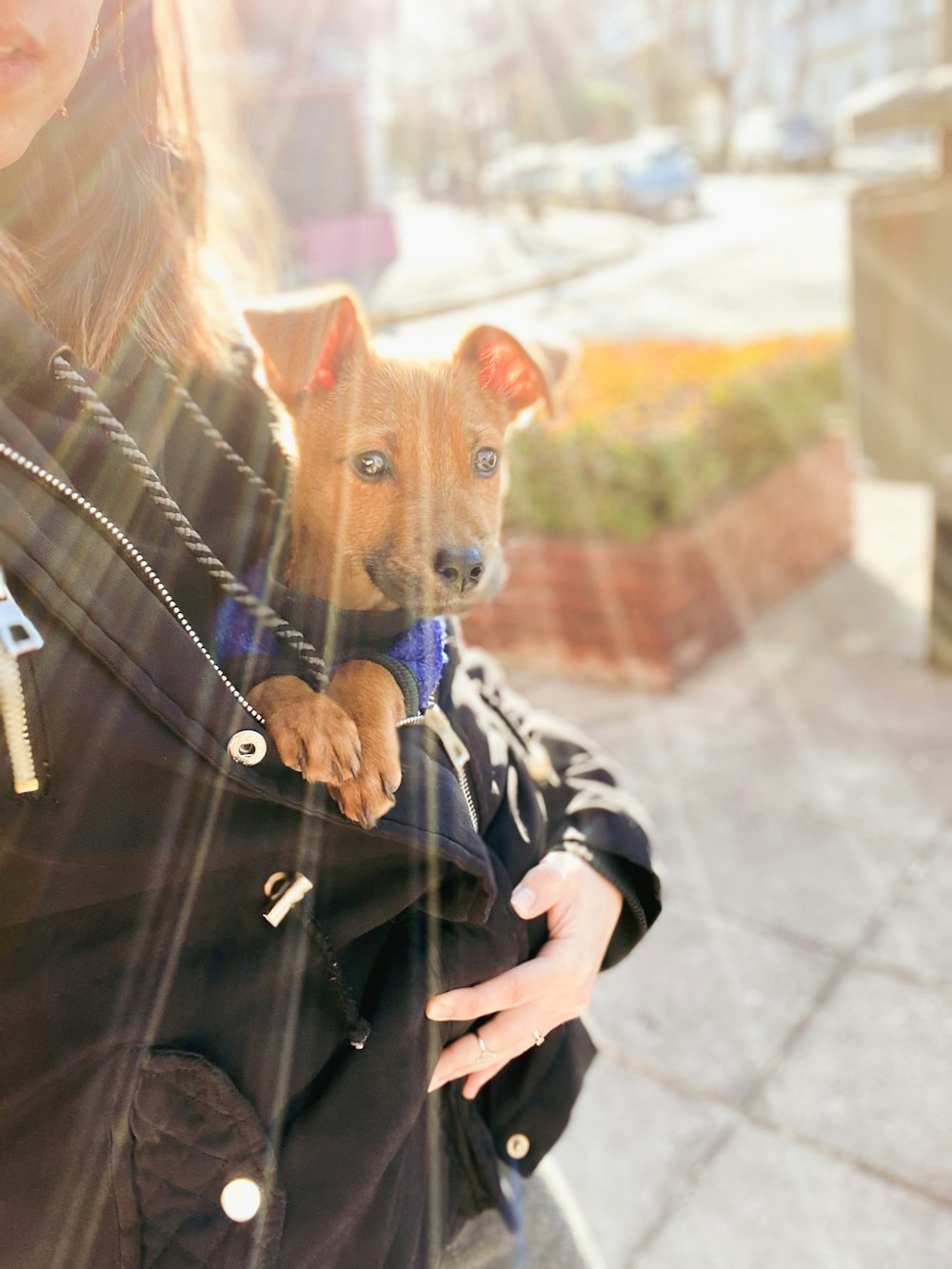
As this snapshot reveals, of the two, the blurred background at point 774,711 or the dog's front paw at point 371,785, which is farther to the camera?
the blurred background at point 774,711

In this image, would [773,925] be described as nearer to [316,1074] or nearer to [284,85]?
[316,1074]

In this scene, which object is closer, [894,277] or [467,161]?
[894,277]

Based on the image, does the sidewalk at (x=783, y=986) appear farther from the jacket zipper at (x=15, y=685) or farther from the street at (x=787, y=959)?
the jacket zipper at (x=15, y=685)

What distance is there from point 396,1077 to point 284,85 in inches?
1172

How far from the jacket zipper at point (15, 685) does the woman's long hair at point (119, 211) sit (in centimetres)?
54

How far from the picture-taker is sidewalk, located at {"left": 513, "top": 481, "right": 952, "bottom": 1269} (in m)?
2.81

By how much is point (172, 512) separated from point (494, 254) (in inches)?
1185

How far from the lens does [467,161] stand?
4634 centimetres

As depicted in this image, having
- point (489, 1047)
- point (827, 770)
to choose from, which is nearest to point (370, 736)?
point (489, 1047)

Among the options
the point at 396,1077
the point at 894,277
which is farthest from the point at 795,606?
the point at 396,1077

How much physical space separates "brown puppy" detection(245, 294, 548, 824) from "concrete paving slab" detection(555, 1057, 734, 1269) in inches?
69.5

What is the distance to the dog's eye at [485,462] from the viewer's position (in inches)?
82.8

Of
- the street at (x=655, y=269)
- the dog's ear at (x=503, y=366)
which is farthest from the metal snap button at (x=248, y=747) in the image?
the street at (x=655, y=269)

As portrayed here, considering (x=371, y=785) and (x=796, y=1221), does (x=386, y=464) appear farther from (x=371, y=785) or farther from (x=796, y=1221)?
(x=796, y=1221)
